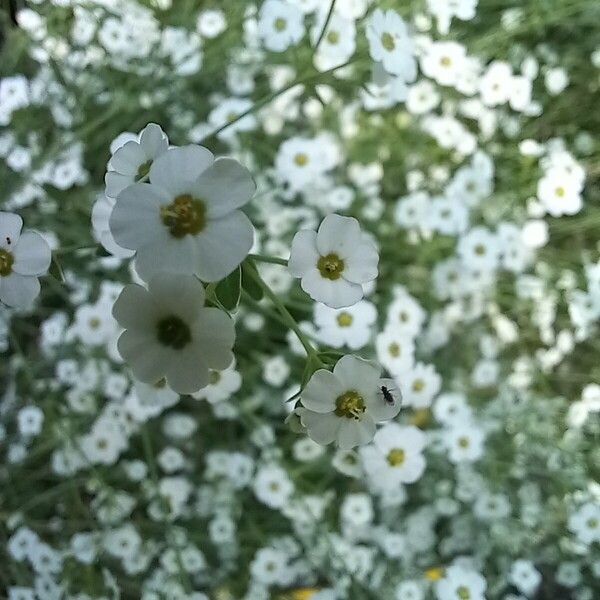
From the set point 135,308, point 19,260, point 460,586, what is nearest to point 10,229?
point 19,260

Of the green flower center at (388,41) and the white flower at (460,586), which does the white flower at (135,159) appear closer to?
the green flower center at (388,41)

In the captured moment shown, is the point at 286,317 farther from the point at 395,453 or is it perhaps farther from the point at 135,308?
the point at 395,453

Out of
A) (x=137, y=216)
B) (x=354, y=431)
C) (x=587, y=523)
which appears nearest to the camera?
(x=137, y=216)

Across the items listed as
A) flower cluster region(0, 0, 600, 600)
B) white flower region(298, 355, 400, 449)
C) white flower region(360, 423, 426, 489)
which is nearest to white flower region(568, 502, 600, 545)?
flower cluster region(0, 0, 600, 600)

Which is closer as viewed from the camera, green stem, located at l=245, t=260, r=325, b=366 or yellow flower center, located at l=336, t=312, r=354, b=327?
green stem, located at l=245, t=260, r=325, b=366

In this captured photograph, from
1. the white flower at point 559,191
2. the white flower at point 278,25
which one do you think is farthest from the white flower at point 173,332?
the white flower at point 559,191

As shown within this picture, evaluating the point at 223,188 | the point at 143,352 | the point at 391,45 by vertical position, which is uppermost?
the point at 391,45

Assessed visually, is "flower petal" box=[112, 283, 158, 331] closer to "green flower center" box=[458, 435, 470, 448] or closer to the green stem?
the green stem
